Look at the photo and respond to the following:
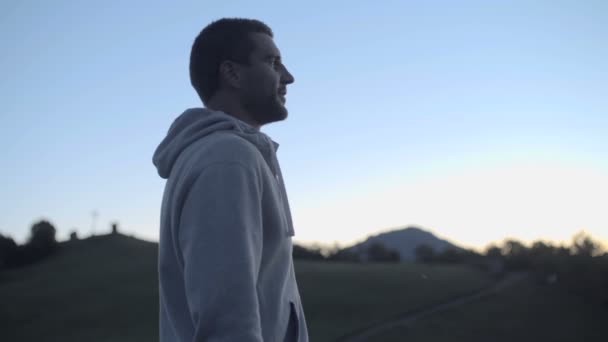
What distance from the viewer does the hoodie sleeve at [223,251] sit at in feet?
6.10

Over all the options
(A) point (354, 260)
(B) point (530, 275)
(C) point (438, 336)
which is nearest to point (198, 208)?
(C) point (438, 336)

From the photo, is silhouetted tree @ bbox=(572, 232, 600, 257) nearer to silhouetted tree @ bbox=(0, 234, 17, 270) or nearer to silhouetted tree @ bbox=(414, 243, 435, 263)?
silhouetted tree @ bbox=(414, 243, 435, 263)

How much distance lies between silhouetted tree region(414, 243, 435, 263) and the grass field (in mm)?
17136

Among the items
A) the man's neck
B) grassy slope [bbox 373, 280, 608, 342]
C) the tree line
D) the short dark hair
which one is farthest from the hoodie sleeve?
the tree line

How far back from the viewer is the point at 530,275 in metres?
77.2

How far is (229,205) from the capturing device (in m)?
1.98

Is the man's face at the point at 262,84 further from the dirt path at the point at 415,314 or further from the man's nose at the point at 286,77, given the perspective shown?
the dirt path at the point at 415,314

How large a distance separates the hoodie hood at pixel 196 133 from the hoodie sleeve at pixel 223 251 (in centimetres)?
34

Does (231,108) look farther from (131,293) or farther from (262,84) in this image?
(131,293)

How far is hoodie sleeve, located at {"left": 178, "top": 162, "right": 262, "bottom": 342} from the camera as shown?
6.10 feet

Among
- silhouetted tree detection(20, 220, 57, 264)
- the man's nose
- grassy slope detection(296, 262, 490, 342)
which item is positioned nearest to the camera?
the man's nose

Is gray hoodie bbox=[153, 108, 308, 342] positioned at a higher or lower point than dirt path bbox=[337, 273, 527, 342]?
higher

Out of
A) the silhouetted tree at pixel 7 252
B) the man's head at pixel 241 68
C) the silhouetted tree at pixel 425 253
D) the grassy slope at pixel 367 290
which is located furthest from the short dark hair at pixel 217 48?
the silhouetted tree at pixel 425 253

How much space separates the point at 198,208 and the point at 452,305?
57.9 metres
